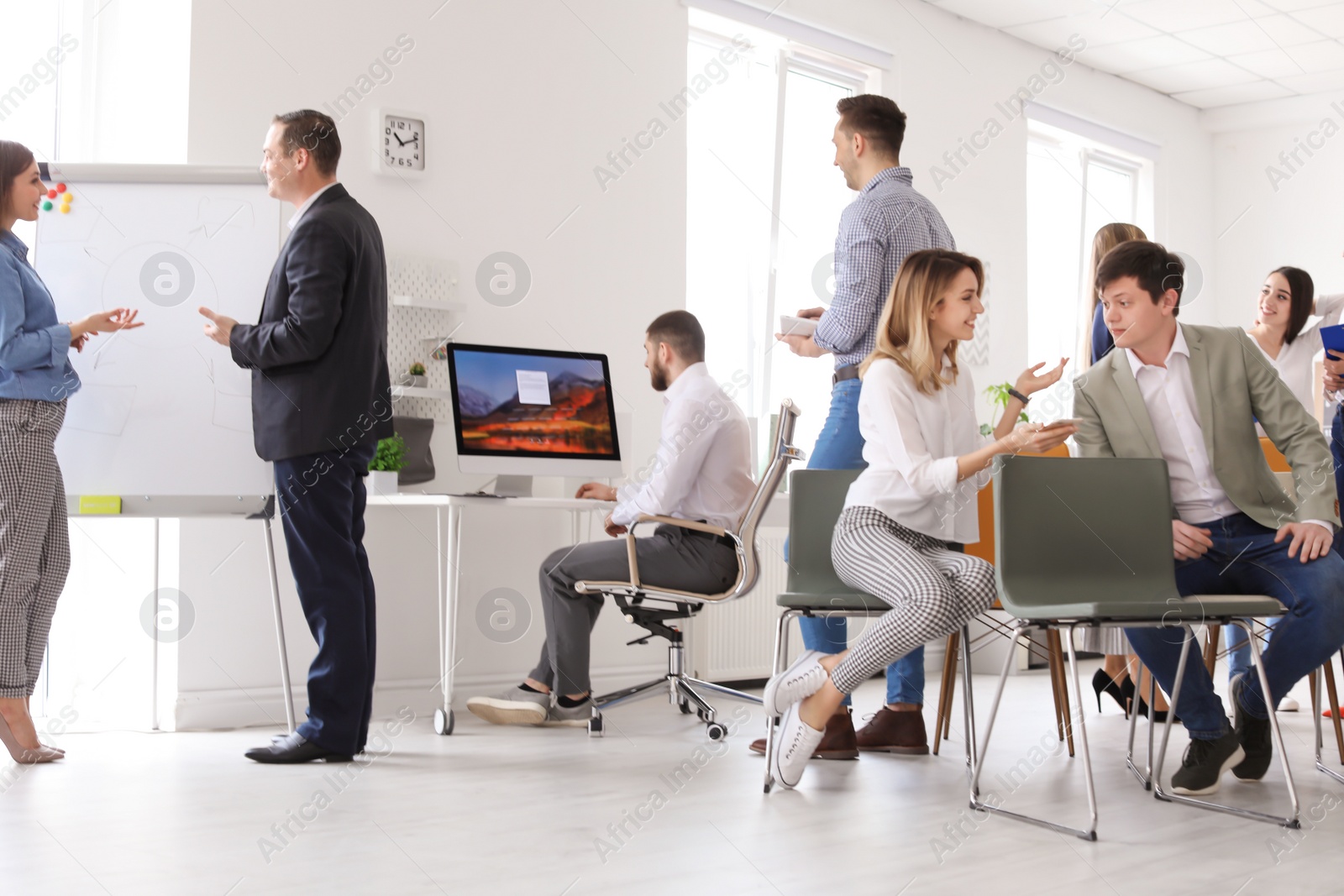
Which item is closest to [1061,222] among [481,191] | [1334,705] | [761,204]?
[761,204]

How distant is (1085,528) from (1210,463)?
372mm

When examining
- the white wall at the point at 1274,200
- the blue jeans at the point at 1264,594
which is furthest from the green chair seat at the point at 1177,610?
the white wall at the point at 1274,200

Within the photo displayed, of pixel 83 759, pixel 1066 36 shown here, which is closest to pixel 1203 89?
pixel 1066 36

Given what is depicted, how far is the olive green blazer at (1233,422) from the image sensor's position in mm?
2740

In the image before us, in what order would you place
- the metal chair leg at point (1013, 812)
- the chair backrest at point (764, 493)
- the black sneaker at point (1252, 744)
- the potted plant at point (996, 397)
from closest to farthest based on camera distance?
the metal chair leg at point (1013, 812) < the black sneaker at point (1252, 744) < the chair backrest at point (764, 493) < the potted plant at point (996, 397)

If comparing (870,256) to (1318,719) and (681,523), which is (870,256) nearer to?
(681,523)

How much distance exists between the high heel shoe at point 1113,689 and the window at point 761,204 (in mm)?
1651

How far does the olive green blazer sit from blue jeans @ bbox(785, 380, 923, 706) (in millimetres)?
581

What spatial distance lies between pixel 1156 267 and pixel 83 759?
2.93 m

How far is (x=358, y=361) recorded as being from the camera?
9.95ft

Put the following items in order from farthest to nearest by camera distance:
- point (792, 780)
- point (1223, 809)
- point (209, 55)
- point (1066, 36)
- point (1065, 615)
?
point (1066, 36) → point (209, 55) → point (792, 780) → point (1223, 809) → point (1065, 615)

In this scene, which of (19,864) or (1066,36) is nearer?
(19,864)

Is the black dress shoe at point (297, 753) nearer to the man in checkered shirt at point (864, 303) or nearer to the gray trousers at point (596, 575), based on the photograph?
the gray trousers at point (596, 575)

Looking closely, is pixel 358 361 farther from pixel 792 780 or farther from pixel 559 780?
pixel 792 780
